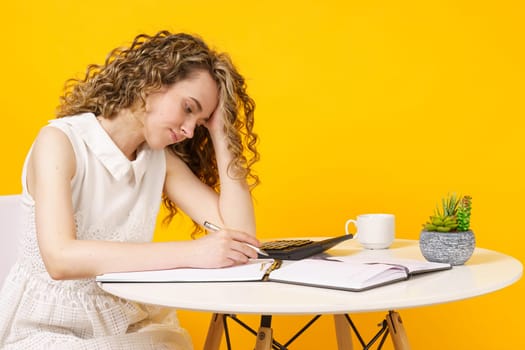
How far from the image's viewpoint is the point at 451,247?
4.86 ft

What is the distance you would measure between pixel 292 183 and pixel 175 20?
792 mm

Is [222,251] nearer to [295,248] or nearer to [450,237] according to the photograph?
[295,248]

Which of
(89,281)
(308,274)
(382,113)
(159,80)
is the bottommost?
(89,281)

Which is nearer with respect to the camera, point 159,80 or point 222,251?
point 222,251

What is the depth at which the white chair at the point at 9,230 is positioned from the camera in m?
1.85

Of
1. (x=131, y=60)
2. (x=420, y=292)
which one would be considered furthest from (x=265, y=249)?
(x=131, y=60)

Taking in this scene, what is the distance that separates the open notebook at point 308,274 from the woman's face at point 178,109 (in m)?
0.44

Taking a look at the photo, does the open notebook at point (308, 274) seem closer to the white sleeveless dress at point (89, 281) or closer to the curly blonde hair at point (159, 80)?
the white sleeveless dress at point (89, 281)

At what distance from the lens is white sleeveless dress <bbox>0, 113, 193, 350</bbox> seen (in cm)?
167

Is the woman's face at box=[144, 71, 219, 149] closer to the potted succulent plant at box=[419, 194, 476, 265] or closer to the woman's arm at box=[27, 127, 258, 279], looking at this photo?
the woman's arm at box=[27, 127, 258, 279]

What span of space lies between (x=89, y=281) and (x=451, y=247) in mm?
851

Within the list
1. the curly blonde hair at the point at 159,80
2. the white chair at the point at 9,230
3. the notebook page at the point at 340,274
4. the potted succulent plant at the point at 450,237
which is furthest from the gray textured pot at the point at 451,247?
the white chair at the point at 9,230

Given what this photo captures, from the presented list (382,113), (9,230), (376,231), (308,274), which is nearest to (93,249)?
(308,274)

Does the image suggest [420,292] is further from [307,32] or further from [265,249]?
[307,32]
